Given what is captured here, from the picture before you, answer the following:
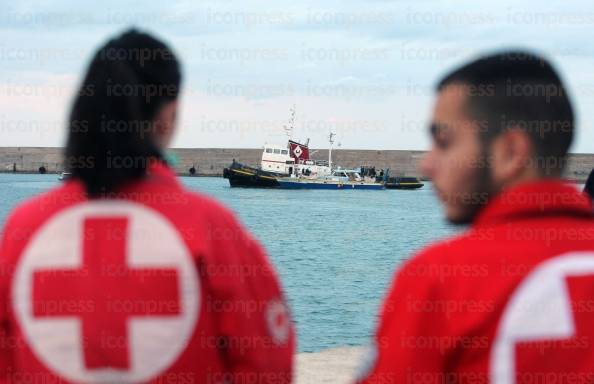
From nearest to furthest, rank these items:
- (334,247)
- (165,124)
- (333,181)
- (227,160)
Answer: (165,124), (334,247), (333,181), (227,160)

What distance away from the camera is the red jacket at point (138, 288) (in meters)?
1.74

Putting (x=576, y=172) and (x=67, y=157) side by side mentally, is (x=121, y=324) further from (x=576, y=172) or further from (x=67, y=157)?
(x=576, y=172)

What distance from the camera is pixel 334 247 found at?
34375 mm

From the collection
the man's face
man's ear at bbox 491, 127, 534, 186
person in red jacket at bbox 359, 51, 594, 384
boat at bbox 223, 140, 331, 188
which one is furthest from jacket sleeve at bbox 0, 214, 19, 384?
→ boat at bbox 223, 140, 331, 188

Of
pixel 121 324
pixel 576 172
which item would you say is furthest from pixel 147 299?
pixel 576 172

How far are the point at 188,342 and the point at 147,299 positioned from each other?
0.40 feet

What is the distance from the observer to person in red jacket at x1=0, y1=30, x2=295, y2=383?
174cm

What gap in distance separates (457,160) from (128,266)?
2.23 feet

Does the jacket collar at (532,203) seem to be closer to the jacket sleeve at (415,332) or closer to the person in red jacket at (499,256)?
the person in red jacket at (499,256)

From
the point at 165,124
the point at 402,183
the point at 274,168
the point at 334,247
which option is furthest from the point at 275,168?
the point at 165,124

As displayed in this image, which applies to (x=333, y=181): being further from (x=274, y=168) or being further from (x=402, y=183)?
(x=402, y=183)

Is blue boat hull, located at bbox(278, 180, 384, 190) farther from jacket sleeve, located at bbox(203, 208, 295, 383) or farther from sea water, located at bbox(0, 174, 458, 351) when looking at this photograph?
jacket sleeve, located at bbox(203, 208, 295, 383)

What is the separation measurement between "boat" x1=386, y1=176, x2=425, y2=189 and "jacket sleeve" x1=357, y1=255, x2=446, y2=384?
82048 millimetres

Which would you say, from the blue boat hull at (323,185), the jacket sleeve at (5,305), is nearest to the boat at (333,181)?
the blue boat hull at (323,185)
